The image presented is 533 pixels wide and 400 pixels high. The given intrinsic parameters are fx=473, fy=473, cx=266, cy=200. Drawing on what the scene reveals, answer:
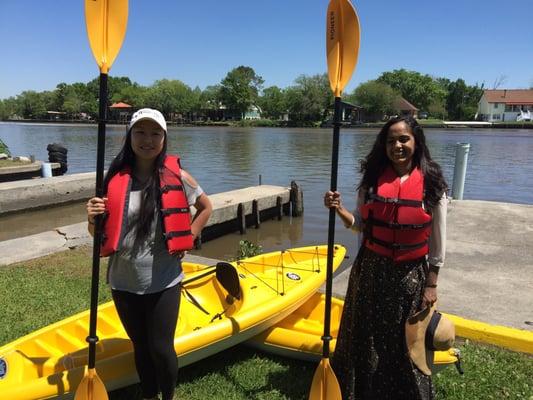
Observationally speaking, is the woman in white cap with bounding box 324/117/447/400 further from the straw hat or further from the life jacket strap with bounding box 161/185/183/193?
the life jacket strap with bounding box 161/185/183/193

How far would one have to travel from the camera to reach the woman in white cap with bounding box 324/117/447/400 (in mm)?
2568

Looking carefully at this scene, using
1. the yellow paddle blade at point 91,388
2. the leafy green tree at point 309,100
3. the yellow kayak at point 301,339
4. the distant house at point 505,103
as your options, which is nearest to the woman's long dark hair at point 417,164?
the yellow kayak at point 301,339

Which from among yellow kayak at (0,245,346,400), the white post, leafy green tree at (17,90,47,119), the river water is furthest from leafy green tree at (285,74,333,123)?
yellow kayak at (0,245,346,400)

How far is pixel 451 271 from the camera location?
18.4 ft

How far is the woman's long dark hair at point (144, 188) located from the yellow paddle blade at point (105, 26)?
1.73 feet

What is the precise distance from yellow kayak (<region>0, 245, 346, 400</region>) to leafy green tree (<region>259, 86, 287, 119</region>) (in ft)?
315

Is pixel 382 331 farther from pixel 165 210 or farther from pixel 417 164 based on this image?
pixel 165 210

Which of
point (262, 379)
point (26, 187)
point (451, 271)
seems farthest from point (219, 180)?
point (262, 379)

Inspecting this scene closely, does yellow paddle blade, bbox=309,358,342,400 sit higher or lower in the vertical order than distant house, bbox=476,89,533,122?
lower

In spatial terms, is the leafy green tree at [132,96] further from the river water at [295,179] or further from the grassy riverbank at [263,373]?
the grassy riverbank at [263,373]

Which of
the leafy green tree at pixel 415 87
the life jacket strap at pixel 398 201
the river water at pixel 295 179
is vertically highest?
the leafy green tree at pixel 415 87

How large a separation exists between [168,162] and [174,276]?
636 millimetres

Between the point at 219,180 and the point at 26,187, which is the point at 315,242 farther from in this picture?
the point at 219,180

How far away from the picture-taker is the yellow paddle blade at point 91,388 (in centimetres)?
271
